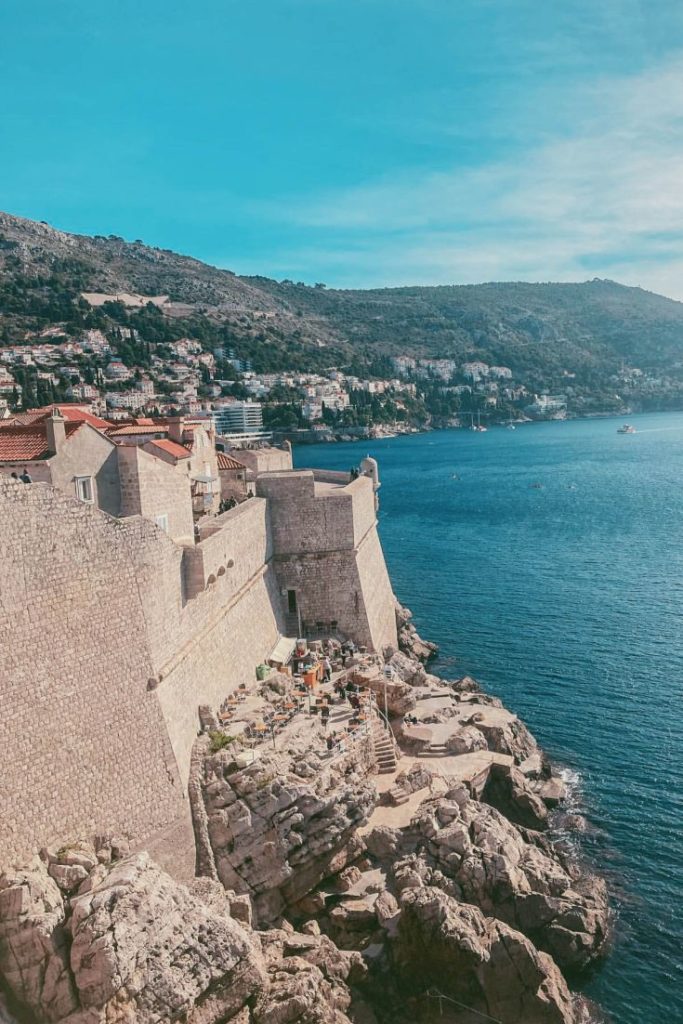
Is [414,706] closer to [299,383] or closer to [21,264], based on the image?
[299,383]

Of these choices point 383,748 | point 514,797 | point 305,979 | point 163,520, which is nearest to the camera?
point 305,979

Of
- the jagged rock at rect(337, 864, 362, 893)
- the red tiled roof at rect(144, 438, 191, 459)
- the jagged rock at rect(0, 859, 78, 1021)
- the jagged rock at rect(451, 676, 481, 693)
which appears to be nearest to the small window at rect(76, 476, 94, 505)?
the red tiled roof at rect(144, 438, 191, 459)

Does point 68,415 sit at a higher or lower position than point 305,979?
higher

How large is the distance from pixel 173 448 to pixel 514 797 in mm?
12707

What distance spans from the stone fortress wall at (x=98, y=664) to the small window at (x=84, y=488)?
2.18 metres

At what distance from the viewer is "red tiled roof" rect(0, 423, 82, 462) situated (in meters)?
16.3

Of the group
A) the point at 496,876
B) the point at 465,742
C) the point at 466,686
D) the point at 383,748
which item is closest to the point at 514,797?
the point at 465,742

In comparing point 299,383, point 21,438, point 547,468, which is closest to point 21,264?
point 299,383

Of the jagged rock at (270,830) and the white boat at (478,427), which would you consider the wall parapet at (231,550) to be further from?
the white boat at (478,427)

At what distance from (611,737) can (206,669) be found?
13.4 meters

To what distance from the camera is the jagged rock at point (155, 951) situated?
10680mm

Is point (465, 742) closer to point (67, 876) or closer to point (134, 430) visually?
point (67, 876)

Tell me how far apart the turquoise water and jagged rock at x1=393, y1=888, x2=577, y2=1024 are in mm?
1660

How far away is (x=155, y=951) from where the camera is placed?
36.7ft
